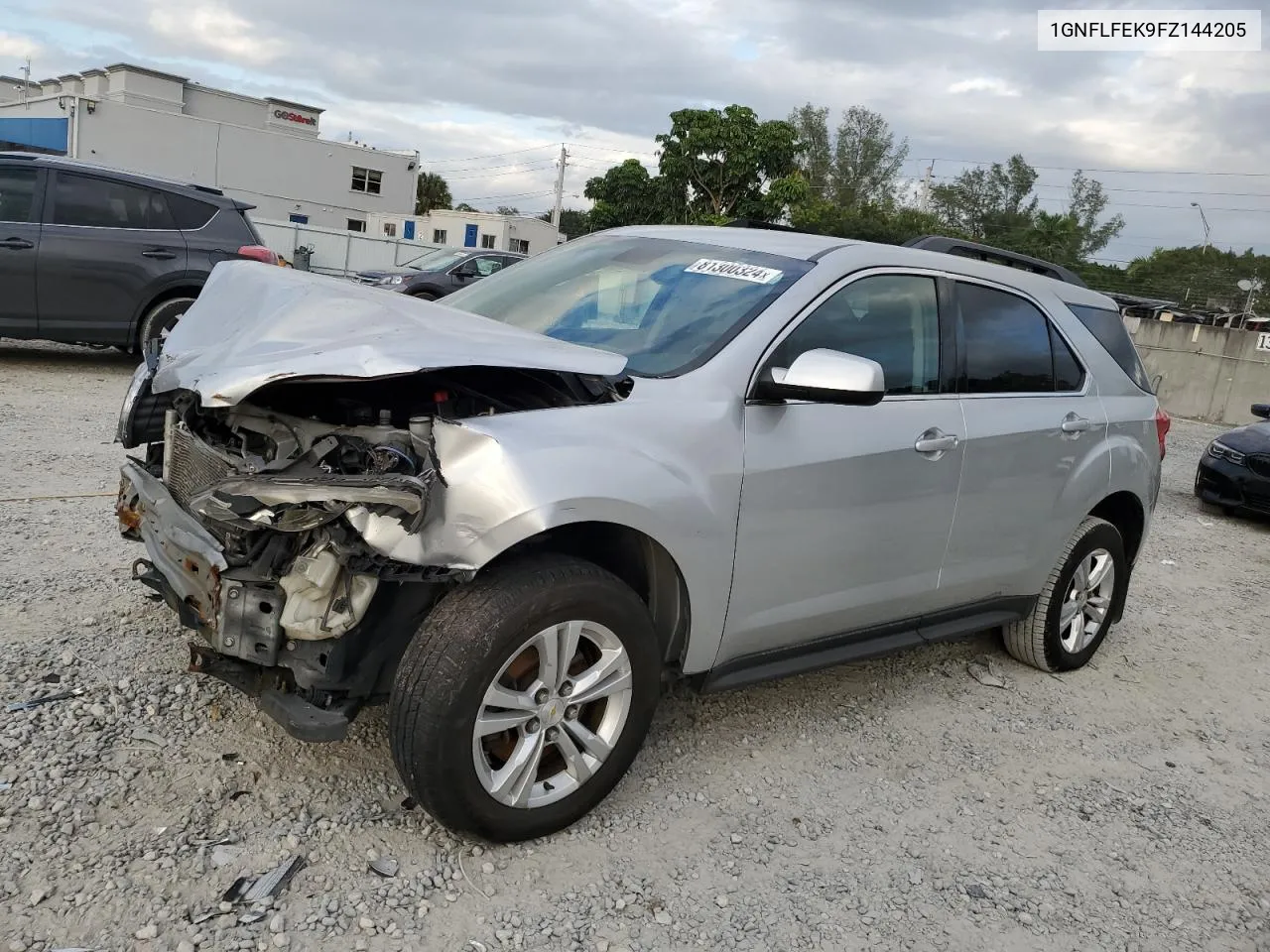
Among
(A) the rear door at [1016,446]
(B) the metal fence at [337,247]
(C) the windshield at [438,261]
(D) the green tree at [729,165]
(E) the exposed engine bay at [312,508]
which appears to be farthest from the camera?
(D) the green tree at [729,165]

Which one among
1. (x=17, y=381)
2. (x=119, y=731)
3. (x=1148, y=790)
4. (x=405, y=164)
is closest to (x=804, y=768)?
(x=1148, y=790)

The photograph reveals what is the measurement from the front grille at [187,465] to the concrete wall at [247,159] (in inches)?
1425

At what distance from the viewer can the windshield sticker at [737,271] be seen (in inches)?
136

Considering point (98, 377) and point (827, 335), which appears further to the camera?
point (98, 377)

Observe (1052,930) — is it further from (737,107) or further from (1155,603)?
(737,107)

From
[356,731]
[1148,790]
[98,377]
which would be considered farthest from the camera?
[98,377]

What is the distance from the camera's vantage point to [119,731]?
10.2 feet

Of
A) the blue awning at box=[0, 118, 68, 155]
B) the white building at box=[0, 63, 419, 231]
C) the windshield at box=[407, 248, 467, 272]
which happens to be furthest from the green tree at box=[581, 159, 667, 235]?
the blue awning at box=[0, 118, 68, 155]

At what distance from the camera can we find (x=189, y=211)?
8969 millimetres

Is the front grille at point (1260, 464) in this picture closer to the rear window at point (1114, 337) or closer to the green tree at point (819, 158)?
the rear window at point (1114, 337)

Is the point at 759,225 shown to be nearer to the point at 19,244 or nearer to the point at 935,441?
the point at 935,441

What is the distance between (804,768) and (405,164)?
157ft

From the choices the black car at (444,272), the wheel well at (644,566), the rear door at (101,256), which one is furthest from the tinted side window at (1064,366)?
the black car at (444,272)

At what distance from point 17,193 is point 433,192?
69.9 metres
